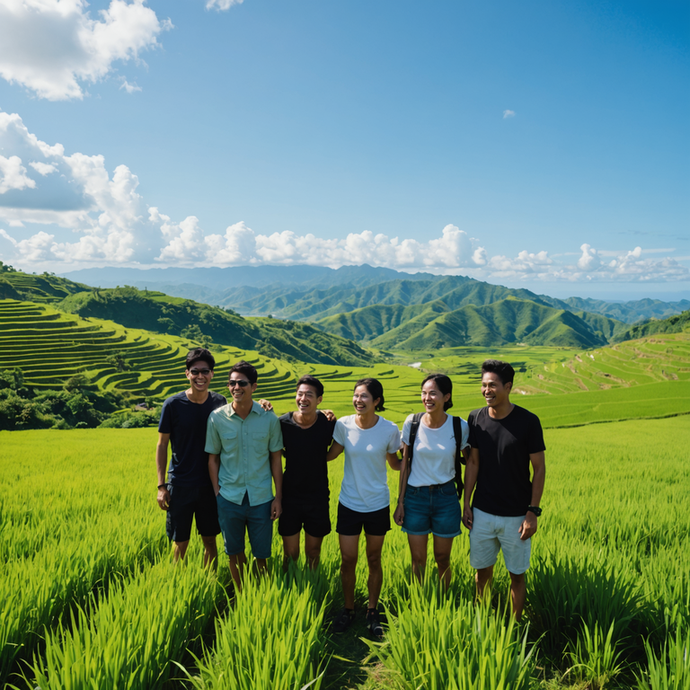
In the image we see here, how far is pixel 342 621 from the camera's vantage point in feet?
11.0

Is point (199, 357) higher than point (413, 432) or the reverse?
higher

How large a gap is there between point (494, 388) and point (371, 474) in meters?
1.29

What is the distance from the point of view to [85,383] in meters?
55.4

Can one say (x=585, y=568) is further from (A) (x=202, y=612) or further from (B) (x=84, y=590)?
(B) (x=84, y=590)

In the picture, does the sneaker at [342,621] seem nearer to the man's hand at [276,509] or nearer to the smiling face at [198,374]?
the man's hand at [276,509]

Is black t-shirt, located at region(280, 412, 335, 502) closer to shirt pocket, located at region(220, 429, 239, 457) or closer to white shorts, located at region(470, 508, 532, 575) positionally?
shirt pocket, located at region(220, 429, 239, 457)

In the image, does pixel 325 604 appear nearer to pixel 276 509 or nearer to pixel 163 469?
pixel 276 509

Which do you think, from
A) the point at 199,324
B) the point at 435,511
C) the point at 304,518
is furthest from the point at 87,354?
the point at 435,511

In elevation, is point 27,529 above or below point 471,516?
below

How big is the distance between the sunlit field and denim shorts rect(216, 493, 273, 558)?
10.2 inches

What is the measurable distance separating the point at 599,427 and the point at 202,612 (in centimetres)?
2618

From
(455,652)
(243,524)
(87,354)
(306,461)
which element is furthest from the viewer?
(87,354)

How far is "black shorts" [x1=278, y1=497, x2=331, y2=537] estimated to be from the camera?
3.61m

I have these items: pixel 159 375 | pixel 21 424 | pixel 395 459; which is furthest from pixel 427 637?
pixel 159 375
